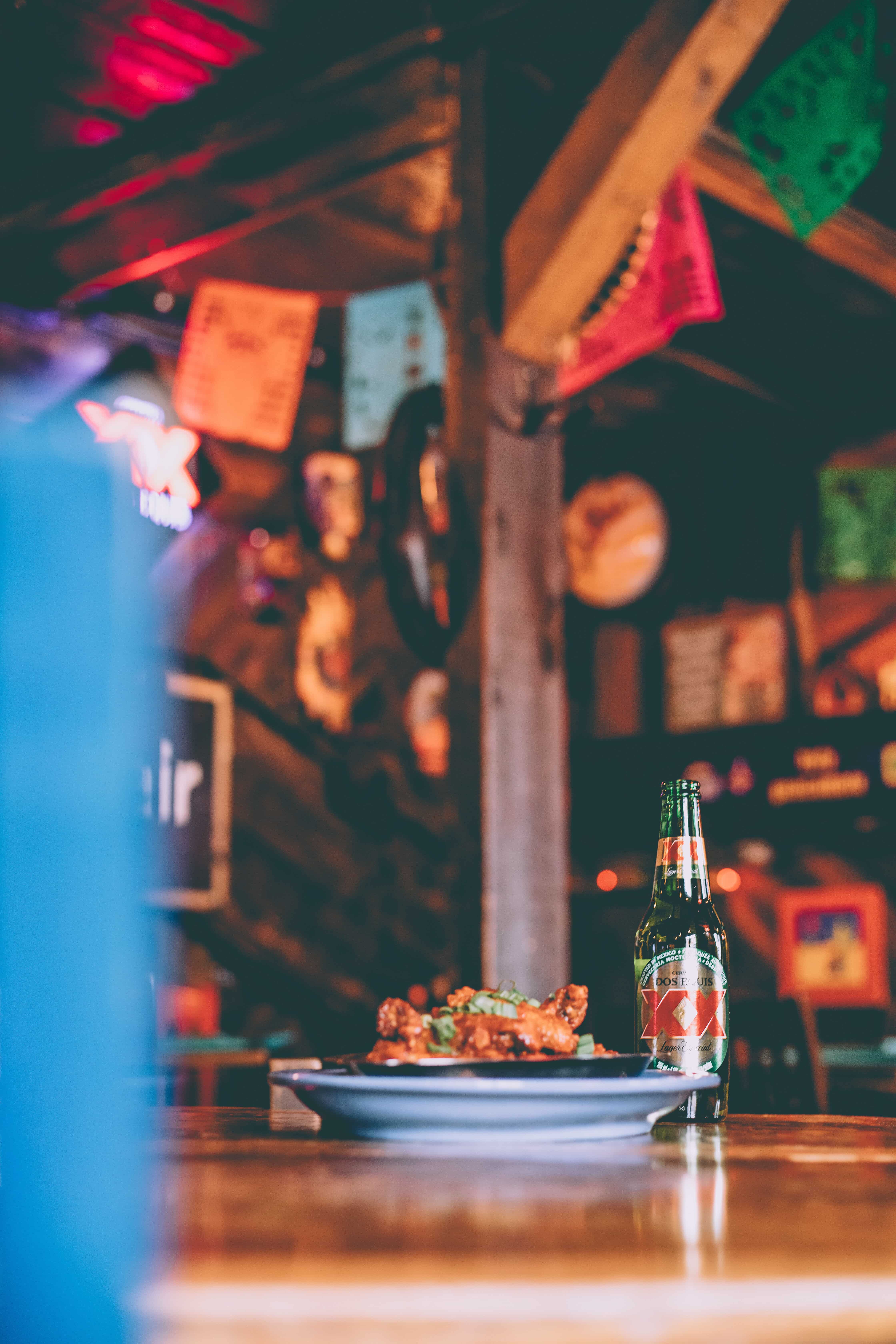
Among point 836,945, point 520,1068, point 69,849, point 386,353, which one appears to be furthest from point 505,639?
point 836,945

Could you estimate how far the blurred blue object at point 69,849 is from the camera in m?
0.64

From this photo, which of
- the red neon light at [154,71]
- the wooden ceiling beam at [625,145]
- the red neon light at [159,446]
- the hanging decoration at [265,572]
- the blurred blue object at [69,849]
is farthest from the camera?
the hanging decoration at [265,572]

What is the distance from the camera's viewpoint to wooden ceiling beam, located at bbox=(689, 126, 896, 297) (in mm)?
4641

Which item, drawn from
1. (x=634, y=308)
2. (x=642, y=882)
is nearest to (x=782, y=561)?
(x=642, y=882)

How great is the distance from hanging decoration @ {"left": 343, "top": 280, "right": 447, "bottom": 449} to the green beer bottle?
3.45 m

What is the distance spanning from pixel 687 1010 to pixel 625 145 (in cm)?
263

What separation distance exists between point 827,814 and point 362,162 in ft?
13.5

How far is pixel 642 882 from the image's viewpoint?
8.15 m

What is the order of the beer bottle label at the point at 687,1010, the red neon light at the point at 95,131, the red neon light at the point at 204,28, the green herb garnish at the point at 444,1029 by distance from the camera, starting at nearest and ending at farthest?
the green herb garnish at the point at 444,1029 → the beer bottle label at the point at 687,1010 → the red neon light at the point at 204,28 → the red neon light at the point at 95,131

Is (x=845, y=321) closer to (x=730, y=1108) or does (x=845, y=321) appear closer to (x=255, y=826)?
(x=255, y=826)

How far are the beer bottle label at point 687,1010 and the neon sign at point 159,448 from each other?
4.16m

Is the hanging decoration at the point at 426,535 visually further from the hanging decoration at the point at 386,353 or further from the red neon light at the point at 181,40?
the red neon light at the point at 181,40

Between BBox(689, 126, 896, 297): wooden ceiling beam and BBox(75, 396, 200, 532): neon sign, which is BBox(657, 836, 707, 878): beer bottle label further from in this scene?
BBox(75, 396, 200, 532): neon sign

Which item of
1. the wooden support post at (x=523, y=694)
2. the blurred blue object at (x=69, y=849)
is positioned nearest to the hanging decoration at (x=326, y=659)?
the wooden support post at (x=523, y=694)
